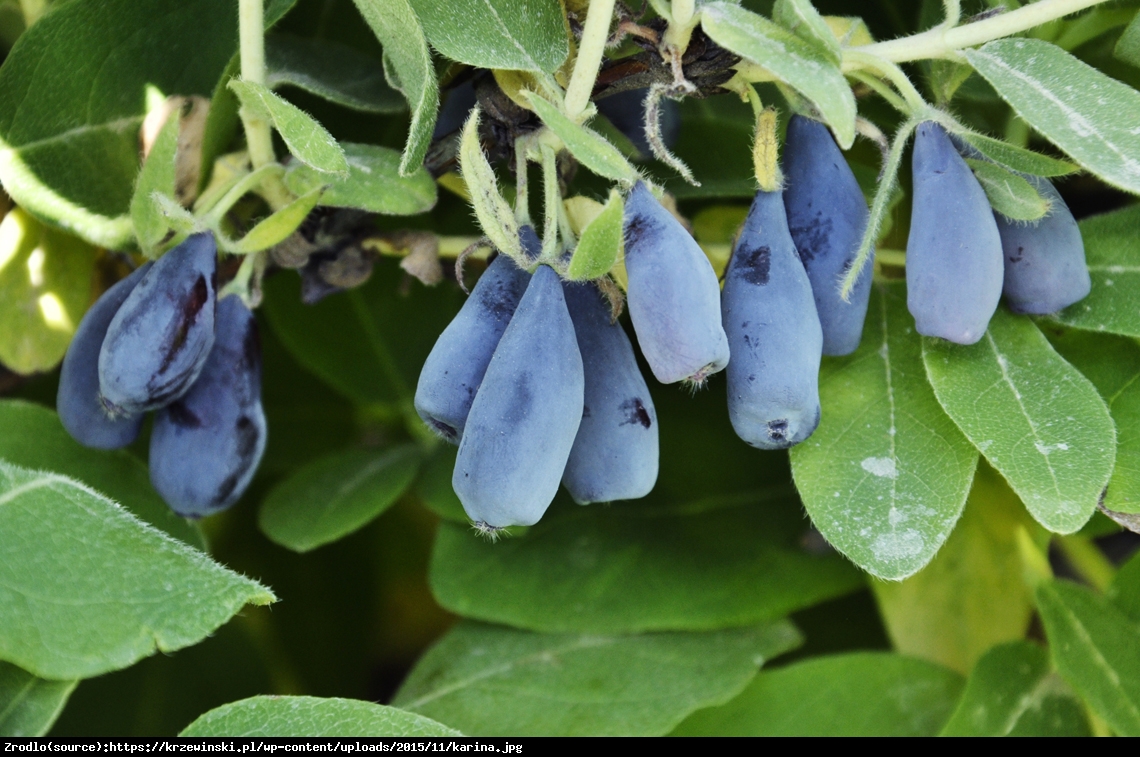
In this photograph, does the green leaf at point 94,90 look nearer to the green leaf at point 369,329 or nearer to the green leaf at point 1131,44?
the green leaf at point 369,329

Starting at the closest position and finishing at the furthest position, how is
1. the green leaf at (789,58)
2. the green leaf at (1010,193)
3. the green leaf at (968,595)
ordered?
the green leaf at (789,58)
the green leaf at (1010,193)
the green leaf at (968,595)

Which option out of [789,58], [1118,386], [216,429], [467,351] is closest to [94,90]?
[216,429]

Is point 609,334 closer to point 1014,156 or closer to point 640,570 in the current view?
point 1014,156

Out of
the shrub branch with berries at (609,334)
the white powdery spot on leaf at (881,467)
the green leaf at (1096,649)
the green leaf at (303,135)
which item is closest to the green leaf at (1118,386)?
the shrub branch with berries at (609,334)

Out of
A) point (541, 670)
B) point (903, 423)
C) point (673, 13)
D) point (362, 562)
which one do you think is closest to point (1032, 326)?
point (903, 423)

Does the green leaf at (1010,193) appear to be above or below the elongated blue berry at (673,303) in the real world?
below

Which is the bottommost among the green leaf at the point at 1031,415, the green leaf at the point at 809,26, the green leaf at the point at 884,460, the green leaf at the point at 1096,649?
the green leaf at the point at 1096,649

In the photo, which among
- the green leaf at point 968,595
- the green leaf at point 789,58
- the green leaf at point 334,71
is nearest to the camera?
the green leaf at point 789,58

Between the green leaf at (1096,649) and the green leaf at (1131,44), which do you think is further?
the green leaf at (1096,649)
